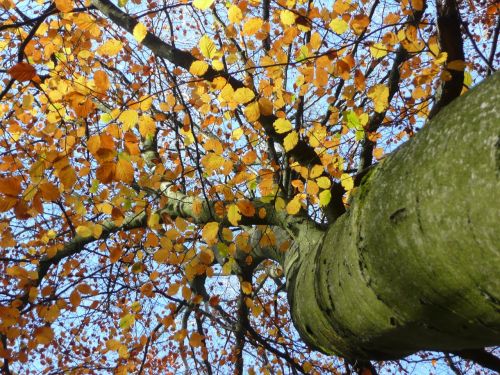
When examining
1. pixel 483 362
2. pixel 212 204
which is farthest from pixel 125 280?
pixel 483 362

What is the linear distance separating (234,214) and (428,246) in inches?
93.7

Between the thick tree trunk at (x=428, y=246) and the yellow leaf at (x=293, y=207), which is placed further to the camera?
the yellow leaf at (x=293, y=207)

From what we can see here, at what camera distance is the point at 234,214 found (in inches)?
127

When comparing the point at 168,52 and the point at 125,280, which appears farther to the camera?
the point at 125,280

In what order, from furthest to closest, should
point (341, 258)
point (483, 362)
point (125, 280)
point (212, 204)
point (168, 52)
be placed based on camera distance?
1. point (125, 280)
2. point (212, 204)
3. point (168, 52)
4. point (483, 362)
5. point (341, 258)

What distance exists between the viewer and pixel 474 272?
0.83 m

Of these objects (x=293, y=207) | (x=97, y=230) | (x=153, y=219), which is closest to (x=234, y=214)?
(x=293, y=207)

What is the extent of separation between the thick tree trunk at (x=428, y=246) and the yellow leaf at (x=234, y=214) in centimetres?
162

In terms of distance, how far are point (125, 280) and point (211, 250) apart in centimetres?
348

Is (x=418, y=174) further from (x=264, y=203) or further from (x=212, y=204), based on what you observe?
(x=212, y=204)

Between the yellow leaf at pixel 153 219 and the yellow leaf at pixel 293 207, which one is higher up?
the yellow leaf at pixel 153 219

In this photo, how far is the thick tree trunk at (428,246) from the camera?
0.75 m

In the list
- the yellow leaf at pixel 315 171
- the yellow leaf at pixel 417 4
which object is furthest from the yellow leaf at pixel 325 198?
the yellow leaf at pixel 417 4

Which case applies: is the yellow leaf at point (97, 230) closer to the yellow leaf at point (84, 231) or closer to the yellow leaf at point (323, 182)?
the yellow leaf at point (84, 231)
